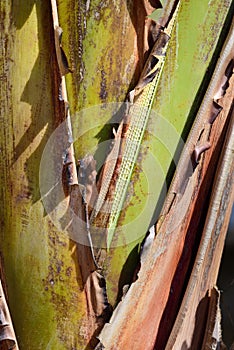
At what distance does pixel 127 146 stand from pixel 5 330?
251 mm

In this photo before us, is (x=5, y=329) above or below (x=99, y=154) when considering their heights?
below

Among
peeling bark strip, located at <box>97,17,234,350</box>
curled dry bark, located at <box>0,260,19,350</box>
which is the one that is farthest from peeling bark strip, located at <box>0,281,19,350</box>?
Answer: peeling bark strip, located at <box>97,17,234,350</box>

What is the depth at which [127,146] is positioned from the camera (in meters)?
0.77

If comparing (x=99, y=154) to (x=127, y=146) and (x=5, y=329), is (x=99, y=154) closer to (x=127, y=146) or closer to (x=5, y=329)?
(x=127, y=146)

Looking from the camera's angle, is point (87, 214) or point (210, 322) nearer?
point (87, 214)

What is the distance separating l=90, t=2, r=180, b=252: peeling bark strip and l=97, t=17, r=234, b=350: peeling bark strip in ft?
0.18

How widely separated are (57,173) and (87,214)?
6cm

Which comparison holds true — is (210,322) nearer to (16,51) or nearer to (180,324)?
(180,324)

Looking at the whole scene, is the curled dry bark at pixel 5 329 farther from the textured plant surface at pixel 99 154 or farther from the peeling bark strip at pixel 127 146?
the peeling bark strip at pixel 127 146

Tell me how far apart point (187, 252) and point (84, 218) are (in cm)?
16

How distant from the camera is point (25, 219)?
77cm

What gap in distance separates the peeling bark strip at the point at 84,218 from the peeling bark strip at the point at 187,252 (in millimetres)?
16

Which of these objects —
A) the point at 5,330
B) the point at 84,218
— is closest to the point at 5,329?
the point at 5,330

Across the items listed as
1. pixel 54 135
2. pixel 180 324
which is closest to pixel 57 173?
pixel 54 135
